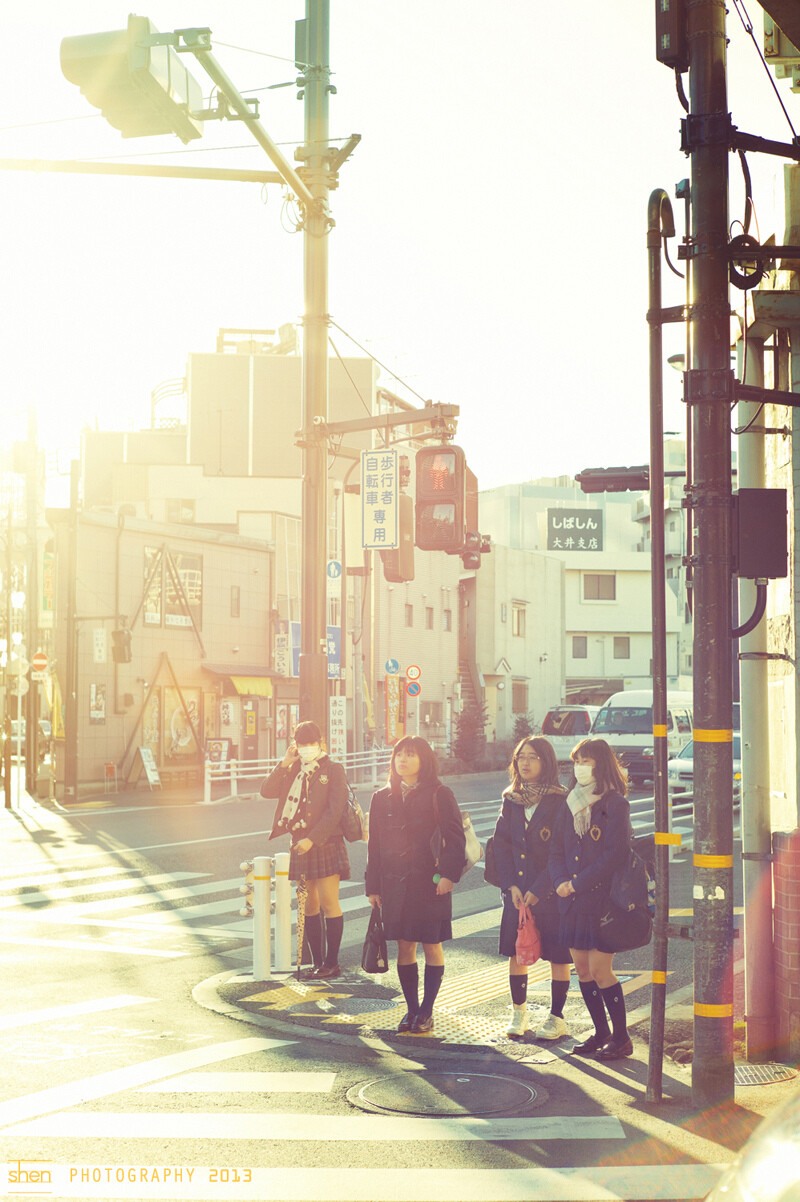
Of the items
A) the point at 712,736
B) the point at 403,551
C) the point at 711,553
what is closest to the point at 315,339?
the point at 403,551

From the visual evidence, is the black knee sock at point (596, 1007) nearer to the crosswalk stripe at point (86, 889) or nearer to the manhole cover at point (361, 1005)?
the manhole cover at point (361, 1005)

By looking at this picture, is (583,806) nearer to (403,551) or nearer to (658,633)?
(658,633)

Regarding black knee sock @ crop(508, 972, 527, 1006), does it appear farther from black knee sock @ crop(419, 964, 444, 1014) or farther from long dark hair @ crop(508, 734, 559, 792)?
long dark hair @ crop(508, 734, 559, 792)

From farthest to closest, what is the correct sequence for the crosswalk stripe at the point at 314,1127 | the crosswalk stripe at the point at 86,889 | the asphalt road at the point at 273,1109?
the crosswalk stripe at the point at 86,889 < the crosswalk stripe at the point at 314,1127 < the asphalt road at the point at 273,1109

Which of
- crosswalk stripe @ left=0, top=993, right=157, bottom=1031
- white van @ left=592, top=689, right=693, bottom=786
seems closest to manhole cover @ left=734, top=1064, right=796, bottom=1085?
crosswalk stripe @ left=0, top=993, right=157, bottom=1031

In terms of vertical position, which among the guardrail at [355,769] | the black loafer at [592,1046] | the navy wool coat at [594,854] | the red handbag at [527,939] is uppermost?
the navy wool coat at [594,854]

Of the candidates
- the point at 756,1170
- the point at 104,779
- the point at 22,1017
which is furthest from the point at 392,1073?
the point at 104,779

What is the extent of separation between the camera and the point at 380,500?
12.2 m

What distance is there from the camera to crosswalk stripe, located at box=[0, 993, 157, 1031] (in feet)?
25.4

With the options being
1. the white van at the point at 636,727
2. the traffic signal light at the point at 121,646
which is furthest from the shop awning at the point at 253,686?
the white van at the point at 636,727

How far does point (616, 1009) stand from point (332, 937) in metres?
2.90

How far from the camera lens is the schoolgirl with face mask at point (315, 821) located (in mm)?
9070

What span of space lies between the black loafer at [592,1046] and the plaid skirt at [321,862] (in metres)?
2.54

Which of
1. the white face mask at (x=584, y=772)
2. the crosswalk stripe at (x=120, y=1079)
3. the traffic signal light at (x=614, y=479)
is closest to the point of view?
the crosswalk stripe at (x=120, y=1079)
